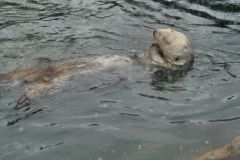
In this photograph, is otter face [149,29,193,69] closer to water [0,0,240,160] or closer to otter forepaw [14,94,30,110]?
water [0,0,240,160]

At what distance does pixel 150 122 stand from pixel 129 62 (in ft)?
4.73

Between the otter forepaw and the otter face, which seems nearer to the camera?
the otter forepaw

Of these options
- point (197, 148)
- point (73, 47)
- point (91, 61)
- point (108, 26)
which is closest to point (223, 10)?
point (108, 26)

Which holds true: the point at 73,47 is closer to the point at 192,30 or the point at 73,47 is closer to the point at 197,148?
the point at 192,30

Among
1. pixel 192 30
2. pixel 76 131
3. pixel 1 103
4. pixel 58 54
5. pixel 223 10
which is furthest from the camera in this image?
pixel 223 10

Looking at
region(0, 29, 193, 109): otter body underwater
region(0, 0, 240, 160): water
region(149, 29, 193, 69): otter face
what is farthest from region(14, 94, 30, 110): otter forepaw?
region(149, 29, 193, 69): otter face

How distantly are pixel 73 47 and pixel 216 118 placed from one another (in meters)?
3.59

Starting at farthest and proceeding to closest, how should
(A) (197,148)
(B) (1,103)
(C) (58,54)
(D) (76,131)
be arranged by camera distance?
(C) (58,54) < (B) (1,103) < (D) (76,131) < (A) (197,148)

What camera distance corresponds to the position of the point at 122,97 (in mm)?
8234

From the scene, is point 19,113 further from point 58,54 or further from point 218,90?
point 218,90

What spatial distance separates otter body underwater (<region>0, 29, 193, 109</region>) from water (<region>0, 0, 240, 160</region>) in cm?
25

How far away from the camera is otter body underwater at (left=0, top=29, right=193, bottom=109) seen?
27.1 feet

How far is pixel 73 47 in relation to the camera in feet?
33.3

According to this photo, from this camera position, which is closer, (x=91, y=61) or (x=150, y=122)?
(x=150, y=122)
